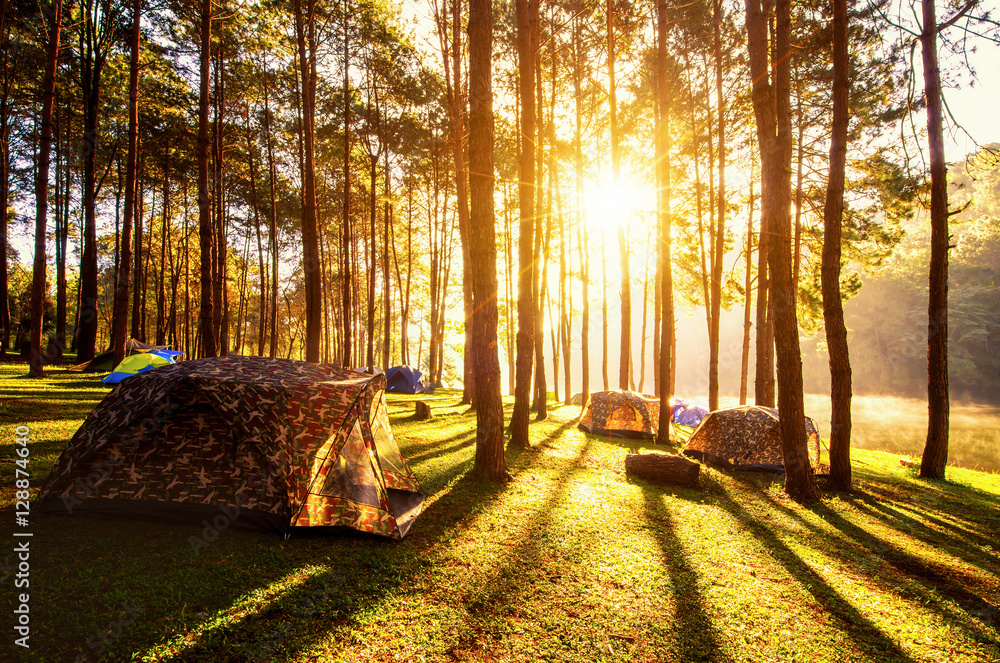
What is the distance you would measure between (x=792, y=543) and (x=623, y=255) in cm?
1227

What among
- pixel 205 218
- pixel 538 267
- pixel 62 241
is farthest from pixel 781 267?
pixel 62 241

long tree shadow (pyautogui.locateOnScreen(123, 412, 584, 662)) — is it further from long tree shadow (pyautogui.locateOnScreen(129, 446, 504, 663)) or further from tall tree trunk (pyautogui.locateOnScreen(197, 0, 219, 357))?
tall tree trunk (pyautogui.locateOnScreen(197, 0, 219, 357))

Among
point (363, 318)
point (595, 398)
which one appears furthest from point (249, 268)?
point (595, 398)

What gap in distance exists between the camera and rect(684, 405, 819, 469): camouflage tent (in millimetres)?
9648

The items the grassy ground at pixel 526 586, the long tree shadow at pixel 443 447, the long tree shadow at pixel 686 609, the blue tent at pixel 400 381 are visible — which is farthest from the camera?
the blue tent at pixel 400 381

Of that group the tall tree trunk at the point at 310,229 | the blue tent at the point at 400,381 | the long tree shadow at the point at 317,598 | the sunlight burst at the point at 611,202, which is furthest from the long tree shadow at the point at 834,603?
the blue tent at the point at 400,381

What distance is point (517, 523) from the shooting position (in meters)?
5.77

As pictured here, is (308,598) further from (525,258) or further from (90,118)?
(90,118)

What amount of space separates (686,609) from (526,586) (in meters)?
1.49

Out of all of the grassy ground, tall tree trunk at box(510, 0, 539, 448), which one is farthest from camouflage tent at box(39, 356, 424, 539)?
tall tree trunk at box(510, 0, 539, 448)

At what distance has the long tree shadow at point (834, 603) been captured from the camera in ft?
11.9

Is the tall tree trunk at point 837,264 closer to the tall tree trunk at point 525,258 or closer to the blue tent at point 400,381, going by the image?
the tall tree trunk at point 525,258

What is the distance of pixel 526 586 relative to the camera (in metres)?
4.24

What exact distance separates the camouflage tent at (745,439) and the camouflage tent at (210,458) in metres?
8.05
